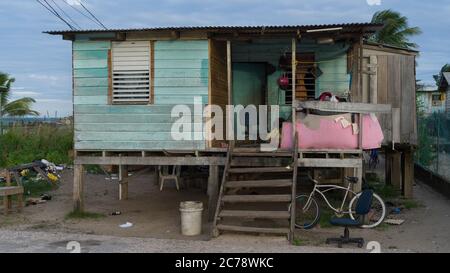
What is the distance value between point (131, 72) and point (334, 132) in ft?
14.0

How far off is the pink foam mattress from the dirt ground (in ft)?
5.32

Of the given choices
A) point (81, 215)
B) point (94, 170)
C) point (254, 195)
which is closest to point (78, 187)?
point (81, 215)

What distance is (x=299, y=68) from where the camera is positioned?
1312cm

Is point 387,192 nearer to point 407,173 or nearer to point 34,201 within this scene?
point 407,173

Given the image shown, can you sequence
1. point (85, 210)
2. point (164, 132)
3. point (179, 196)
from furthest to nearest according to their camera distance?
point (179, 196) → point (85, 210) → point (164, 132)

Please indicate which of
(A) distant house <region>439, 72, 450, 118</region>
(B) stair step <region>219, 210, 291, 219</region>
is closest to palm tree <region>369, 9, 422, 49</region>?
(A) distant house <region>439, 72, 450, 118</region>

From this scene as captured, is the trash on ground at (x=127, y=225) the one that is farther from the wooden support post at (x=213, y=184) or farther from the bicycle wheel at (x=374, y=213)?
the bicycle wheel at (x=374, y=213)

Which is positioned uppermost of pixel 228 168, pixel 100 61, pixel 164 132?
pixel 100 61

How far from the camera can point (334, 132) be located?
10.7 meters

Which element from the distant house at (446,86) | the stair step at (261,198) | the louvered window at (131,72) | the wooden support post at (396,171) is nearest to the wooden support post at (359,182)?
the stair step at (261,198)

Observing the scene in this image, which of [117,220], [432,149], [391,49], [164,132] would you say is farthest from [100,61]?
[432,149]

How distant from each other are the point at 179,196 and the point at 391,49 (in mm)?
6876
